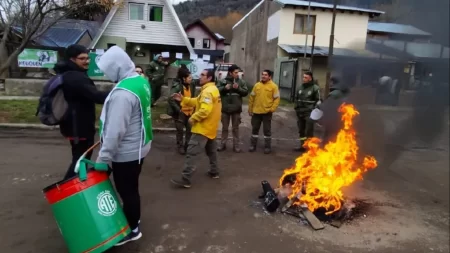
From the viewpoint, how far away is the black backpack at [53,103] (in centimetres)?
350

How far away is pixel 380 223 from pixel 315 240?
100 centimetres

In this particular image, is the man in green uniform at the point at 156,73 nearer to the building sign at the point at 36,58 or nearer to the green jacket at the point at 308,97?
the green jacket at the point at 308,97

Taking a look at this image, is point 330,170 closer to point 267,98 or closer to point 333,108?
point 333,108

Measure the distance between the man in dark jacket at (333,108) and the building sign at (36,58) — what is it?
526 inches

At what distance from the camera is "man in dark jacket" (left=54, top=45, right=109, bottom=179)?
348cm

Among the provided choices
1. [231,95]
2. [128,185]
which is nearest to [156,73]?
[231,95]

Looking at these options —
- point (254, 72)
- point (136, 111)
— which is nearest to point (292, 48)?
point (254, 72)

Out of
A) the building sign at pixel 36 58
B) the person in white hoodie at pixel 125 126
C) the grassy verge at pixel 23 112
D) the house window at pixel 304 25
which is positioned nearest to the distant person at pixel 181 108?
the grassy verge at pixel 23 112

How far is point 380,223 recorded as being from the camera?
4.17m

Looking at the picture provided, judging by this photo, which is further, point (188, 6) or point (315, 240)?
point (188, 6)

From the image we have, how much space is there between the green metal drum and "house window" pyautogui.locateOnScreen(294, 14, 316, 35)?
20.0 m

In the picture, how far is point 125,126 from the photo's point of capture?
2.99 metres

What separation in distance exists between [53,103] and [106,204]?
127 cm

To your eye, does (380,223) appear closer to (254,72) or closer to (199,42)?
(254,72)
